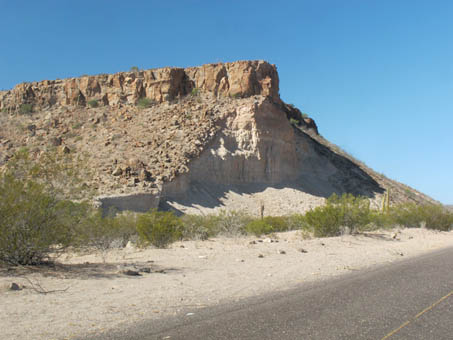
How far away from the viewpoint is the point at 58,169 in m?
11.4

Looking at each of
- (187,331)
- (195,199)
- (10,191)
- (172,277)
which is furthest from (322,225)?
(195,199)

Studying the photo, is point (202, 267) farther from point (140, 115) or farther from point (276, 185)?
point (140, 115)

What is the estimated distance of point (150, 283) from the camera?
27.1 feet

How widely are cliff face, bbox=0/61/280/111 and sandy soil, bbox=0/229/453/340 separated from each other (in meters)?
36.9

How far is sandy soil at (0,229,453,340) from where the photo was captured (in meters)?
5.48

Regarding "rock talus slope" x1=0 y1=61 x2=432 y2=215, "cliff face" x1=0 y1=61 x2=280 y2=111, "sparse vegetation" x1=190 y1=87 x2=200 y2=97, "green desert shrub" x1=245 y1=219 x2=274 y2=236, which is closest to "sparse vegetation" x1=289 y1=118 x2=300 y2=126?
"rock talus slope" x1=0 y1=61 x2=432 y2=215

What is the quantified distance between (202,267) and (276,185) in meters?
35.4

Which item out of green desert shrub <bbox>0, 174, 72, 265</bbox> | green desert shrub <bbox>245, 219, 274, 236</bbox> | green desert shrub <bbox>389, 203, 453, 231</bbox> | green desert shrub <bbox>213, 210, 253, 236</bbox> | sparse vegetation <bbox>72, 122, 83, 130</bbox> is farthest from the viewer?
sparse vegetation <bbox>72, 122, 83, 130</bbox>

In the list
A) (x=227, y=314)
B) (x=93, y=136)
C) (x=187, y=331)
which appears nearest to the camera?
(x=187, y=331)

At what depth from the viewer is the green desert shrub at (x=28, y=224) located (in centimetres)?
923

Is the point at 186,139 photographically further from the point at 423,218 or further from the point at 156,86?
the point at 423,218

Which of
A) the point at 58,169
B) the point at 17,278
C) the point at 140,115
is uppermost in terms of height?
the point at 140,115

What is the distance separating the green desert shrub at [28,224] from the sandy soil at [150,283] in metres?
0.52

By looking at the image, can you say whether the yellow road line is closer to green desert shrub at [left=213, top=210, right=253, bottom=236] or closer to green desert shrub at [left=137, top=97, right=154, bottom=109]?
green desert shrub at [left=213, top=210, right=253, bottom=236]
